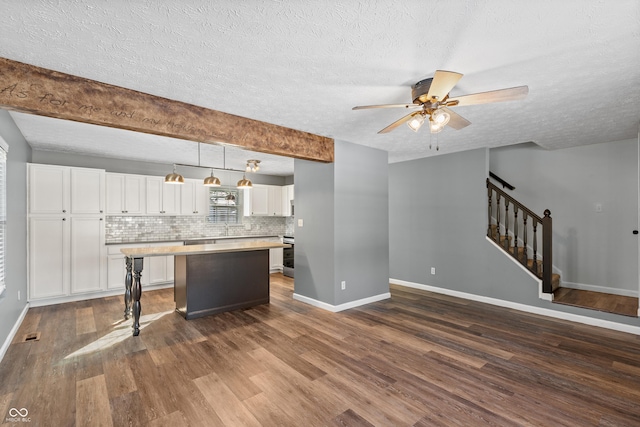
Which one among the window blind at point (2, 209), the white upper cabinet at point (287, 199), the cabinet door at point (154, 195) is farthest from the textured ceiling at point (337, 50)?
the white upper cabinet at point (287, 199)

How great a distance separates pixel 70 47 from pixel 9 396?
8.40 ft

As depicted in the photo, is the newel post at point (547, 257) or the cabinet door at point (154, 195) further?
the cabinet door at point (154, 195)

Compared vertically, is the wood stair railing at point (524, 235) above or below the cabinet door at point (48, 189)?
below

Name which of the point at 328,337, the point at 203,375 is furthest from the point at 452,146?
the point at 203,375

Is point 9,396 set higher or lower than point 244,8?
lower

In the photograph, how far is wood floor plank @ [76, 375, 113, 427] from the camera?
201 centimetres

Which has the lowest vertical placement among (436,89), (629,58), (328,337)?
(328,337)

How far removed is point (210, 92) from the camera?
2.69m

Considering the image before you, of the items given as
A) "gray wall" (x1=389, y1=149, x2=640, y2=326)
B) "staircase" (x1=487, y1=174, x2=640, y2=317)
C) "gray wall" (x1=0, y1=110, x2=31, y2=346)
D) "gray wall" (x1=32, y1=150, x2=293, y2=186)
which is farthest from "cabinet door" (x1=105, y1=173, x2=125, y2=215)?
"staircase" (x1=487, y1=174, x2=640, y2=317)

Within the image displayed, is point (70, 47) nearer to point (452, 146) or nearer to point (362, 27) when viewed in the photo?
point (362, 27)

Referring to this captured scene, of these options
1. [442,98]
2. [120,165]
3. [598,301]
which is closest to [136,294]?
[120,165]

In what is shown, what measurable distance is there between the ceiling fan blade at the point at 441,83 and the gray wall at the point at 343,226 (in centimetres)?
224

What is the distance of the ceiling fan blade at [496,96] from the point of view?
80.0 inches

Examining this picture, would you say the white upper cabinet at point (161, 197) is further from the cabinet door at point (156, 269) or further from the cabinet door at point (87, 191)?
the cabinet door at point (156, 269)
